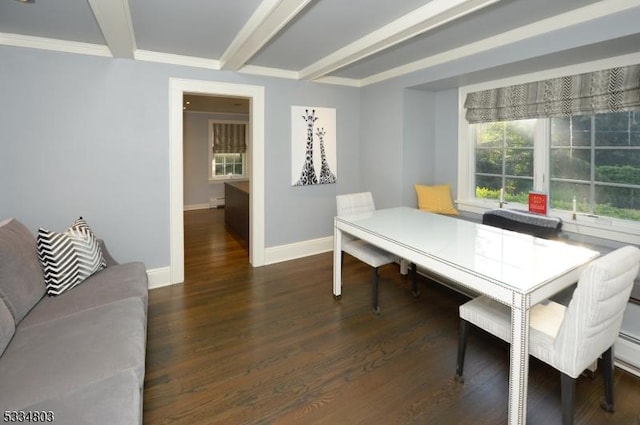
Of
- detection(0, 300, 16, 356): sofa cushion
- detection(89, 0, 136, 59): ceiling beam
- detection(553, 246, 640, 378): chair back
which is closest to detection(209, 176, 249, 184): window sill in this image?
detection(89, 0, 136, 59): ceiling beam

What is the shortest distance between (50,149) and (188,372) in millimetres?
2316

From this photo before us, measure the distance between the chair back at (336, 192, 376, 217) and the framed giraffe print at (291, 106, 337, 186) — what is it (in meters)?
0.97

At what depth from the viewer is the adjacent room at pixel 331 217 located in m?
1.66

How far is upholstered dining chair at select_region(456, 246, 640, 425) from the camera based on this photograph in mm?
1358

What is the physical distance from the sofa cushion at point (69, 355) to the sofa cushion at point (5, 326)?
0.03 m

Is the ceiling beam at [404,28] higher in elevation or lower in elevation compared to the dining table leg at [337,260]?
higher

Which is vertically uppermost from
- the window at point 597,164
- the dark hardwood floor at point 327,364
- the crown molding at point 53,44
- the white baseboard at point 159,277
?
the crown molding at point 53,44

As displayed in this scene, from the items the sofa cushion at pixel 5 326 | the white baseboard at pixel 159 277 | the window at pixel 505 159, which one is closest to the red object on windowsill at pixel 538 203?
the window at pixel 505 159

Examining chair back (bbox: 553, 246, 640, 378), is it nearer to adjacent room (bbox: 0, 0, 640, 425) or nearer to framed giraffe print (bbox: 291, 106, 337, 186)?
adjacent room (bbox: 0, 0, 640, 425)

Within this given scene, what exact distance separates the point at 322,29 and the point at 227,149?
20.6 feet

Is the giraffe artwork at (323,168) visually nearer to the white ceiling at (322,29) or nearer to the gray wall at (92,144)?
the gray wall at (92,144)

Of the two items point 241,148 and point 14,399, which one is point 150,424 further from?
point 241,148

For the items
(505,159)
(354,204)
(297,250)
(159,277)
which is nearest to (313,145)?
(354,204)

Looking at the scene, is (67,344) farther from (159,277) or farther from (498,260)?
(498,260)
